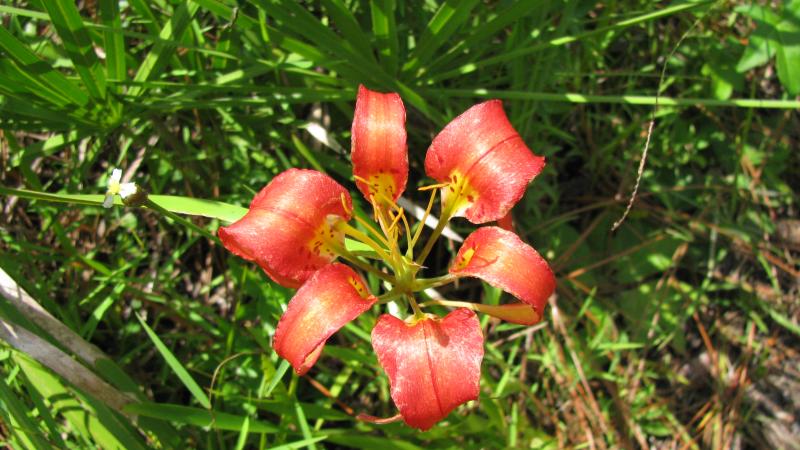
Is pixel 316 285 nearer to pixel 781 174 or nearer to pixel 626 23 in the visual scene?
pixel 626 23

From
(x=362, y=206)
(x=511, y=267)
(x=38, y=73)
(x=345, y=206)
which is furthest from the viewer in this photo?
(x=362, y=206)

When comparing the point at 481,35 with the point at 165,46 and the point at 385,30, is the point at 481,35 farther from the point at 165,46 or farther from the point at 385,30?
the point at 165,46

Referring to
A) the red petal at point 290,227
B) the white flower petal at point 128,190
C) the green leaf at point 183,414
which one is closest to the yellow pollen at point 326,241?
the red petal at point 290,227

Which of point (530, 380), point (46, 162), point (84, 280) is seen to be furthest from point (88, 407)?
point (530, 380)

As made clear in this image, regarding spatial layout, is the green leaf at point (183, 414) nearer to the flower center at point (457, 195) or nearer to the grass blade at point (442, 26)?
the flower center at point (457, 195)

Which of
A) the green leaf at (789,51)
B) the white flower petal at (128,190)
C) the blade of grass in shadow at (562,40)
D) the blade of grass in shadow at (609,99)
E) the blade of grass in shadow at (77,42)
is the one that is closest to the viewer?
the white flower petal at (128,190)

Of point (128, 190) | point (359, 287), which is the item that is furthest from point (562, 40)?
point (128, 190)
